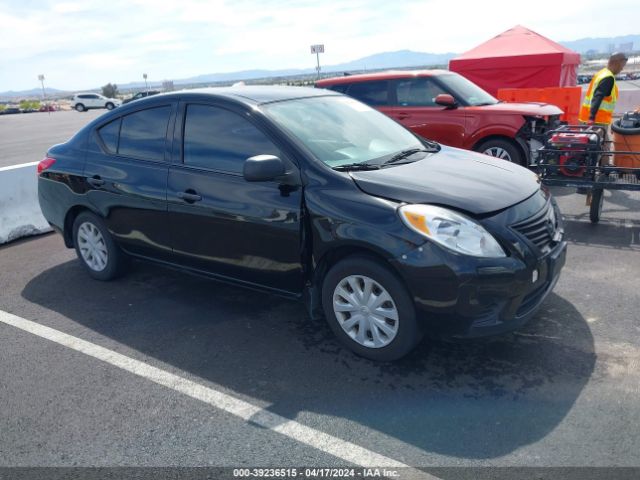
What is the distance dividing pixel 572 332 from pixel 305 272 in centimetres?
188

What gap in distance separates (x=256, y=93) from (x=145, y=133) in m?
1.01

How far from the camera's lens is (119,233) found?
4898mm

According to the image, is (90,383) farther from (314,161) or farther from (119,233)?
(314,161)

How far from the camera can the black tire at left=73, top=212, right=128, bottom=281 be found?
5055 millimetres

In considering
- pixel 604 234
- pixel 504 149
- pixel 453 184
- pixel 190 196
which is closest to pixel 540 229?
pixel 453 184

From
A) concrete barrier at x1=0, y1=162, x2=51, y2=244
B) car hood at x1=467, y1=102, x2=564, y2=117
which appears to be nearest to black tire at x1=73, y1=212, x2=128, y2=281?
concrete barrier at x1=0, y1=162, x2=51, y2=244

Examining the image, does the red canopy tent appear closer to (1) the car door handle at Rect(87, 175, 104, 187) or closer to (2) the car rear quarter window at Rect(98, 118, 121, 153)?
(2) the car rear quarter window at Rect(98, 118, 121, 153)

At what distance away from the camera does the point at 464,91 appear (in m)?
8.80

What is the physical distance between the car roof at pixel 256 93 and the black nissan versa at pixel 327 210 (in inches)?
0.8

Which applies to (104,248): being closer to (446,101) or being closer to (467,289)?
(467,289)

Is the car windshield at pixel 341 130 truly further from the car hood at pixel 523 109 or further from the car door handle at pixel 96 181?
the car hood at pixel 523 109

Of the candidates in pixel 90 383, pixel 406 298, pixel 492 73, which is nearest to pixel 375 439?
pixel 406 298

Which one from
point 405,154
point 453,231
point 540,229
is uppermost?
point 405,154

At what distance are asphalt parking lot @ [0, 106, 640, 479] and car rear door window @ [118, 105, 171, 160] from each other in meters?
1.26
